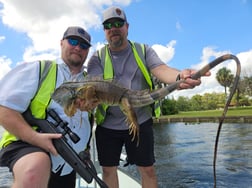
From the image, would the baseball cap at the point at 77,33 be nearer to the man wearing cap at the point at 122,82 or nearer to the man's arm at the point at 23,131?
the man wearing cap at the point at 122,82

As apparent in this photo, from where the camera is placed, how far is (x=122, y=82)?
476 cm

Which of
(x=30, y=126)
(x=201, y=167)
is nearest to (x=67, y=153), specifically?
(x=30, y=126)

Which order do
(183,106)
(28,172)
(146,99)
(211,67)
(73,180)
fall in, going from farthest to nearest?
(183,106) < (73,180) < (146,99) < (211,67) < (28,172)

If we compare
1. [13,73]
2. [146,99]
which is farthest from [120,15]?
[13,73]

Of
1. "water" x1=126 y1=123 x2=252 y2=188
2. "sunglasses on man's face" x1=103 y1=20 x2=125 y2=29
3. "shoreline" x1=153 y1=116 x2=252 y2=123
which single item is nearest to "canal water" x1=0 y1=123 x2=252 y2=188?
"water" x1=126 y1=123 x2=252 y2=188

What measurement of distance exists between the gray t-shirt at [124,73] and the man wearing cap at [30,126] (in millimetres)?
283

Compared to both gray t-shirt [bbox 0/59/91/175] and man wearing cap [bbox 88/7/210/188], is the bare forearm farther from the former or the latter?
gray t-shirt [bbox 0/59/91/175]

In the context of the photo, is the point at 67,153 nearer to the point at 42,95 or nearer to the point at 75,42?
the point at 42,95

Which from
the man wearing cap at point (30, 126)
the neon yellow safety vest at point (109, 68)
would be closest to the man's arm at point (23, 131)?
the man wearing cap at point (30, 126)

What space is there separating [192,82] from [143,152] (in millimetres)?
1687

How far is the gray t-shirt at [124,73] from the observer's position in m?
4.79

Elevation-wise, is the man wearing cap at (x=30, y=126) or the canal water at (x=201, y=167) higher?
the man wearing cap at (x=30, y=126)

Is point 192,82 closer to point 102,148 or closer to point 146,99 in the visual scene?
point 146,99

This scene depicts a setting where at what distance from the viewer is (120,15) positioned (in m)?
4.64
